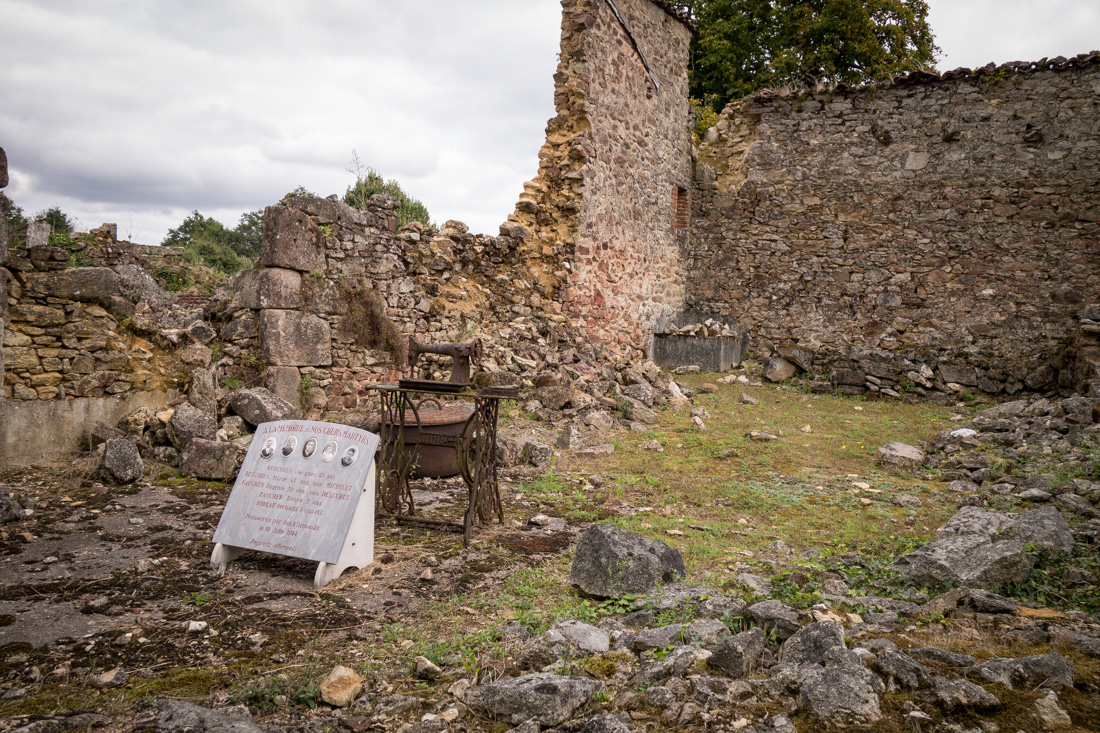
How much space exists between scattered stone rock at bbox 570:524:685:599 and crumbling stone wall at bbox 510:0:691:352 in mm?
6882

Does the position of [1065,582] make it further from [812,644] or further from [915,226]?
[915,226]

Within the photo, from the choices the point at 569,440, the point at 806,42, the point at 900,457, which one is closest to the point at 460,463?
the point at 569,440

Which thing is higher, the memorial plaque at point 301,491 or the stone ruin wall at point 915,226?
the stone ruin wall at point 915,226

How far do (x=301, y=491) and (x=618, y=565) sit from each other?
6.16ft

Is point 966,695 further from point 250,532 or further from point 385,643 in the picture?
point 250,532

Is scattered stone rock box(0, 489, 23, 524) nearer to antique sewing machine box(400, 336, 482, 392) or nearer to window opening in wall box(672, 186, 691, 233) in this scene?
antique sewing machine box(400, 336, 482, 392)

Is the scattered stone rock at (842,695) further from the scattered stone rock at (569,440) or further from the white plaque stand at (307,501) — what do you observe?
the scattered stone rock at (569,440)

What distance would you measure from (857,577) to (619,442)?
4.13 metres

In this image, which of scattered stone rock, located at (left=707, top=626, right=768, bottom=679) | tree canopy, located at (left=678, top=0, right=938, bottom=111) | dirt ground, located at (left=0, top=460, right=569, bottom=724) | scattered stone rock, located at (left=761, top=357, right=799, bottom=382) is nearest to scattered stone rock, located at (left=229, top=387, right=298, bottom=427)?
dirt ground, located at (left=0, top=460, right=569, bottom=724)

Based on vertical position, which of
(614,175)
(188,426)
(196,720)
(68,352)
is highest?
(614,175)

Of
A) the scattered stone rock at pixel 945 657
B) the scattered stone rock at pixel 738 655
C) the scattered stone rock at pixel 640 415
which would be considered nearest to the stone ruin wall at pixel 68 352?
the scattered stone rock at pixel 640 415

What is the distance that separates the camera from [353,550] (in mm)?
3820

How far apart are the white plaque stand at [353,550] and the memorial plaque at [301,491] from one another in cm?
2

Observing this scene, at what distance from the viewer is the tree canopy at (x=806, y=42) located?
1700cm
